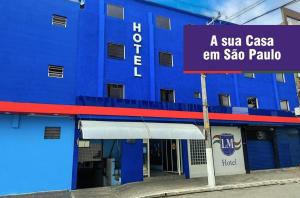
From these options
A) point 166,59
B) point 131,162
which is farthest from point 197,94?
point 131,162

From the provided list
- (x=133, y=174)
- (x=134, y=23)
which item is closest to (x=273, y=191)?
(x=133, y=174)

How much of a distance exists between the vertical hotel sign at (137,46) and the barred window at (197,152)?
6.29 m

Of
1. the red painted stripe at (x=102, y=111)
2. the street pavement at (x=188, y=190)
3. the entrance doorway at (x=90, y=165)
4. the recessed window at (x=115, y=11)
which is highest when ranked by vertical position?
the recessed window at (x=115, y=11)

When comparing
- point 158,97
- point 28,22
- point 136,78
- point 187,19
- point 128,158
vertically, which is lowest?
point 128,158

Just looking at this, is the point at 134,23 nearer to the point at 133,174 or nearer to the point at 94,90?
the point at 94,90

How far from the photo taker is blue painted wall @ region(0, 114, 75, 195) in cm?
1357

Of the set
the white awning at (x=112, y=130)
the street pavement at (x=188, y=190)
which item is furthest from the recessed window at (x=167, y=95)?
the street pavement at (x=188, y=190)

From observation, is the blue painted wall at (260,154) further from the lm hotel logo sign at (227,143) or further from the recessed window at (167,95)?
the recessed window at (167,95)

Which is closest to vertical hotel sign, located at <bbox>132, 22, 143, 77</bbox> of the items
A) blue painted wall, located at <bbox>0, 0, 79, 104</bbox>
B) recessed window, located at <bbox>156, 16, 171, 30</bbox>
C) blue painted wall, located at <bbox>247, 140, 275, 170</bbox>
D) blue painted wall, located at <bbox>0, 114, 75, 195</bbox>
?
recessed window, located at <bbox>156, 16, 171, 30</bbox>

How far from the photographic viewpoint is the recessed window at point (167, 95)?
825 inches

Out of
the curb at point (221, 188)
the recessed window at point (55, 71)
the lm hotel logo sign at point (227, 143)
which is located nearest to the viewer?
the curb at point (221, 188)

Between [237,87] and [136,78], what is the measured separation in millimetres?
10032

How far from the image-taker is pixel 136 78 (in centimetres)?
1991

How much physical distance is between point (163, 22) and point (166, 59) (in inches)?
130
